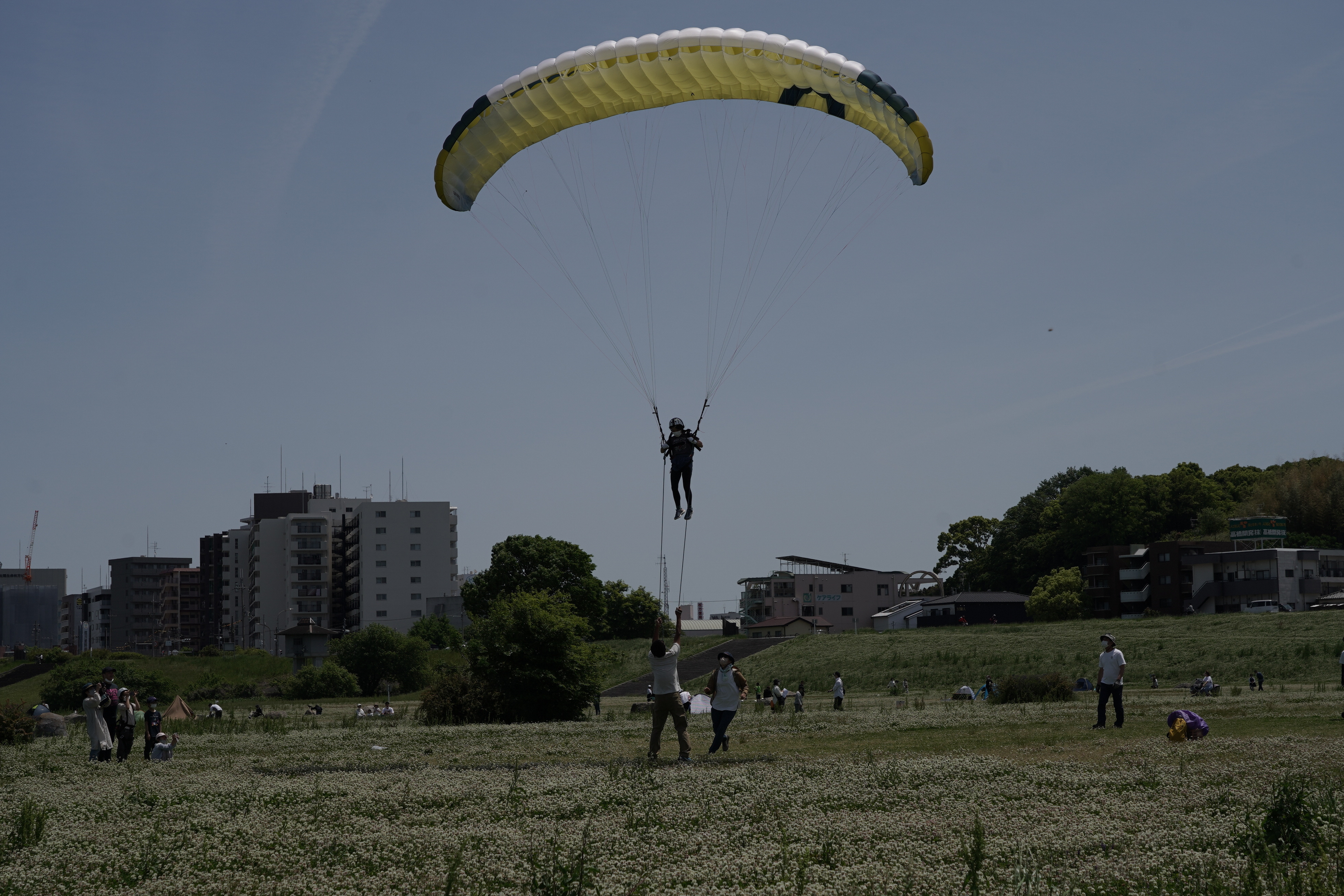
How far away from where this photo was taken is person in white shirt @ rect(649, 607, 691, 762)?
15.9 meters

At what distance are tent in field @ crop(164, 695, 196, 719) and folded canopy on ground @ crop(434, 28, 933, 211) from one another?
2538 cm

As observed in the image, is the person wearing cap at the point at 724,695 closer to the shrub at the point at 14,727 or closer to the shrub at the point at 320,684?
the shrub at the point at 14,727

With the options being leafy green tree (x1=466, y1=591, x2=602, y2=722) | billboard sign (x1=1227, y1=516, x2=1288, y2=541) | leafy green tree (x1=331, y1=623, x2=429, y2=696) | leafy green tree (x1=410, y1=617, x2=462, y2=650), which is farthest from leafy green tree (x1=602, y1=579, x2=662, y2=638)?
leafy green tree (x1=466, y1=591, x2=602, y2=722)

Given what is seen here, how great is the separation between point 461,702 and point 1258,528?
7971cm

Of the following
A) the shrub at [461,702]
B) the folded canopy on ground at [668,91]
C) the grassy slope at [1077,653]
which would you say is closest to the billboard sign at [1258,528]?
the grassy slope at [1077,653]

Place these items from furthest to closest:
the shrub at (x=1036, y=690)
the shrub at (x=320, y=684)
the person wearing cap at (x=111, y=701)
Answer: the shrub at (x=320, y=684) → the shrub at (x=1036, y=690) → the person wearing cap at (x=111, y=701)

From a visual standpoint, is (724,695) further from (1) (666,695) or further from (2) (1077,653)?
(2) (1077,653)

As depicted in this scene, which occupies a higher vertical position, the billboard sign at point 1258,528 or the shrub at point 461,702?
the billboard sign at point 1258,528

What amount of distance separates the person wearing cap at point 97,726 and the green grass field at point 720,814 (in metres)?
0.56

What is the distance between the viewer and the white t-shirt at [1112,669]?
1959 cm

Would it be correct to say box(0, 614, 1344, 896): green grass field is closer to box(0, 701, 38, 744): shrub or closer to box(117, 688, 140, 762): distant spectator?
box(117, 688, 140, 762): distant spectator

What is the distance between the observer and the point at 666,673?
53.5 ft

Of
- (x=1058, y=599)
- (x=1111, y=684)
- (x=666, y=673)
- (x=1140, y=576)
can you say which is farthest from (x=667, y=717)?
(x=1140, y=576)

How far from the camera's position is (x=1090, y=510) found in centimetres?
10712
